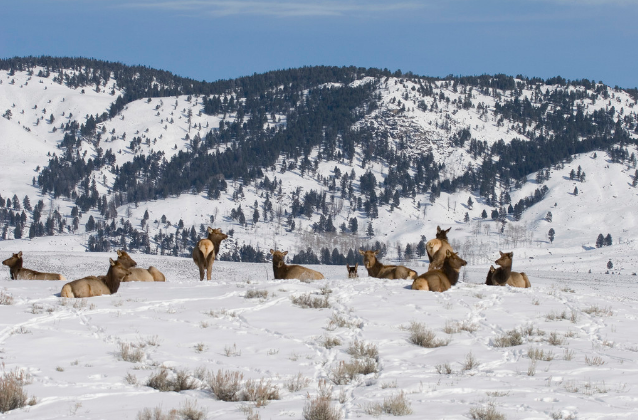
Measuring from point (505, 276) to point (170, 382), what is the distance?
1459cm

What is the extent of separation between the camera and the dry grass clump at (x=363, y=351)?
389 inches

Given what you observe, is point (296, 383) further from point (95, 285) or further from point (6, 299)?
point (95, 285)

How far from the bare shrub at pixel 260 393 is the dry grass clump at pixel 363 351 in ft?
7.45

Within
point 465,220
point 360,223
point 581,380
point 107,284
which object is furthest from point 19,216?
point 581,380

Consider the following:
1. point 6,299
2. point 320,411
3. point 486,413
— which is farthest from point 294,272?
point 486,413

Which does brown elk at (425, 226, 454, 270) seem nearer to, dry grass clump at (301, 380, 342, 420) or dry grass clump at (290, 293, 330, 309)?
dry grass clump at (290, 293, 330, 309)

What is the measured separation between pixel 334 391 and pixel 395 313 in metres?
5.53

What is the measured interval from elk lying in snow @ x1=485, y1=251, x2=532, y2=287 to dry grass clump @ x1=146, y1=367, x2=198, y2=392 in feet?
45.5

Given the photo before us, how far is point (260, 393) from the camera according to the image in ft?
25.0

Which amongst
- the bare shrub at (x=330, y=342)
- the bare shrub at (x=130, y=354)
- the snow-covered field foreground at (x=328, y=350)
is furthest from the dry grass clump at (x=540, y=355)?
the bare shrub at (x=130, y=354)

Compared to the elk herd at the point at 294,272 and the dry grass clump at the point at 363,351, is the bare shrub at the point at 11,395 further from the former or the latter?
the elk herd at the point at 294,272

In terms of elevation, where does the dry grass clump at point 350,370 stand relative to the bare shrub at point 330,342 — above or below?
below

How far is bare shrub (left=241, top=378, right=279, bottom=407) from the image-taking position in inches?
298

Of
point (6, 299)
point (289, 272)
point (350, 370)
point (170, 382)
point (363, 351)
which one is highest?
point (289, 272)
